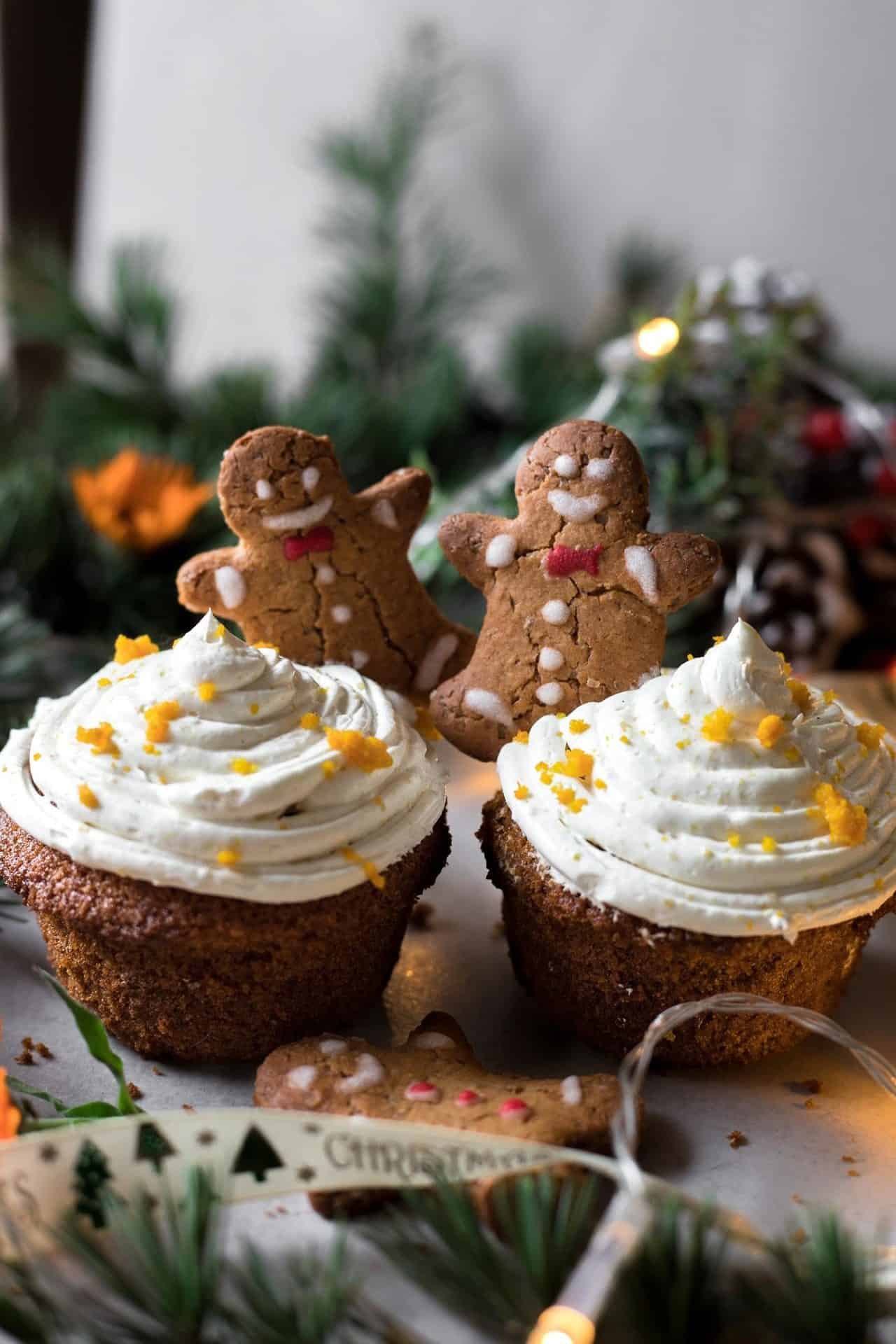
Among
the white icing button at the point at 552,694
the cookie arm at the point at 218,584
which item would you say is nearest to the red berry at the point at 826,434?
the white icing button at the point at 552,694

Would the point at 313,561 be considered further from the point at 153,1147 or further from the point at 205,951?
the point at 153,1147

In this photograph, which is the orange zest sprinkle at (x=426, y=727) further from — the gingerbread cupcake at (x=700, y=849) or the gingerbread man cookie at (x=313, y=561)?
the gingerbread cupcake at (x=700, y=849)

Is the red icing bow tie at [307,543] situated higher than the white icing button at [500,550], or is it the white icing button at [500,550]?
the white icing button at [500,550]

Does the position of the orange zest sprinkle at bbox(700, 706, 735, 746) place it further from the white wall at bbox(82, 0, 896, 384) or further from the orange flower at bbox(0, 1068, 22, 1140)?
the white wall at bbox(82, 0, 896, 384)

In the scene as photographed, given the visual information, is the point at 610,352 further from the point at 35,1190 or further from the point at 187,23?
the point at 187,23

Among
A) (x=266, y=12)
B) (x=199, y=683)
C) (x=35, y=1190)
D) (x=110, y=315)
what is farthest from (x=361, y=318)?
(x=35, y=1190)

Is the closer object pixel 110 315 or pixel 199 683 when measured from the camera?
pixel 199 683
